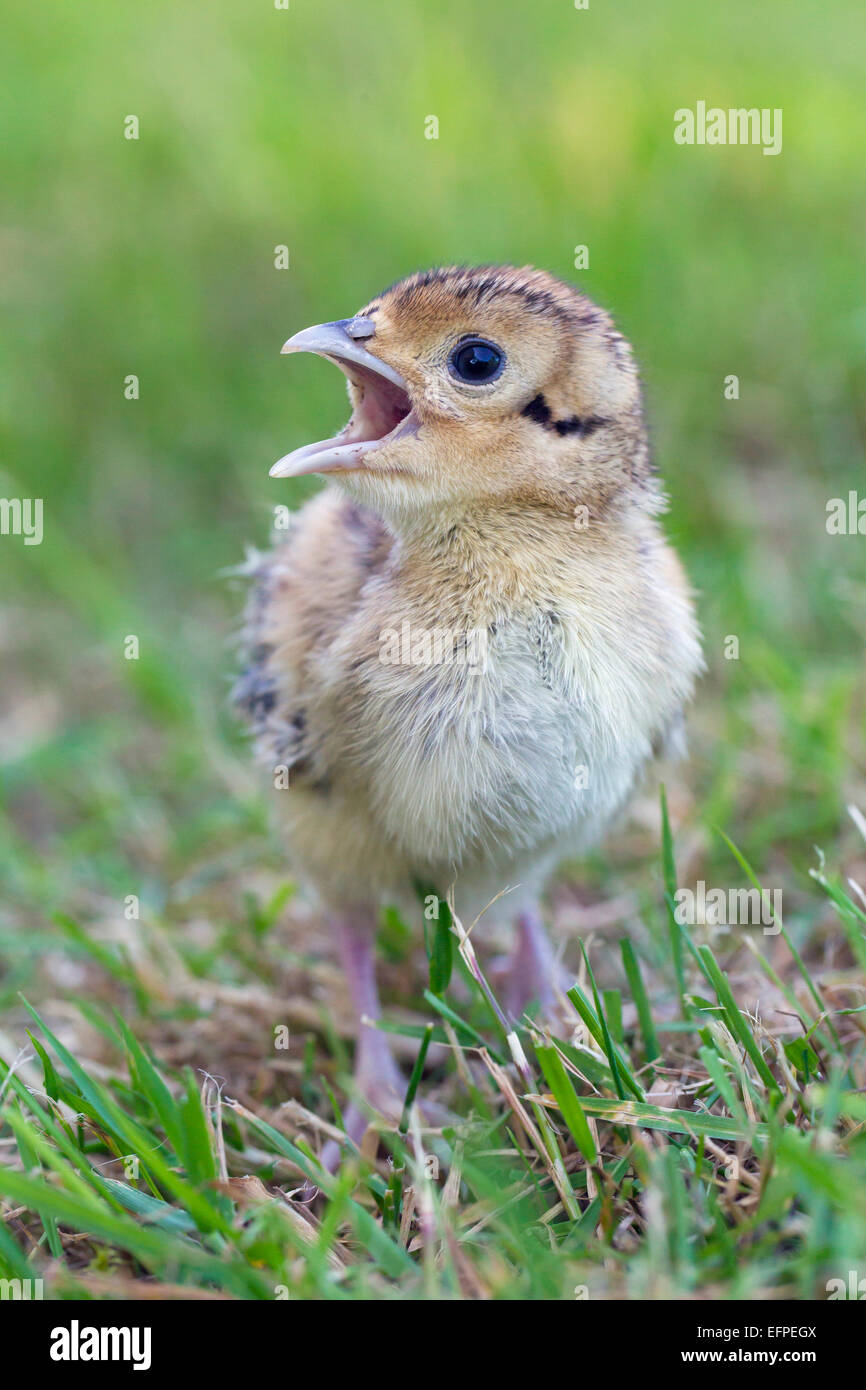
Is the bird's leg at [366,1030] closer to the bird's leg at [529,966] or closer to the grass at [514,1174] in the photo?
the grass at [514,1174]

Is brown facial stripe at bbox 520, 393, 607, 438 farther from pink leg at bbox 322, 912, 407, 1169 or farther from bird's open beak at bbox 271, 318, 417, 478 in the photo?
pink leg at bbox 322, 912, 407, 1169

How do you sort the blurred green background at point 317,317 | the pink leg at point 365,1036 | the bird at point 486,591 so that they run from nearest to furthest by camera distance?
the bird at point 486,591 → the pink leg at point 365,1036 → the blurred green background at point 317,317

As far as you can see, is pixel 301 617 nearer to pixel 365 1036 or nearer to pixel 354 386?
pixel 354 386

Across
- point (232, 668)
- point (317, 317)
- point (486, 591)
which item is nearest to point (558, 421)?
point (486, 591)

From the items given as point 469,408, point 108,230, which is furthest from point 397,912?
point 108,230

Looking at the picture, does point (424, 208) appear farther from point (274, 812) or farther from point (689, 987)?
point (689, 987)

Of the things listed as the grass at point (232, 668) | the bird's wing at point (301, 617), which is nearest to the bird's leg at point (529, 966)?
the grass at point (232, 668)

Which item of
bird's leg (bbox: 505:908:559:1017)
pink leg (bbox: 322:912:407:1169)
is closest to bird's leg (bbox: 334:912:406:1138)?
pink leg (bbox: 322:912:407:1169)
